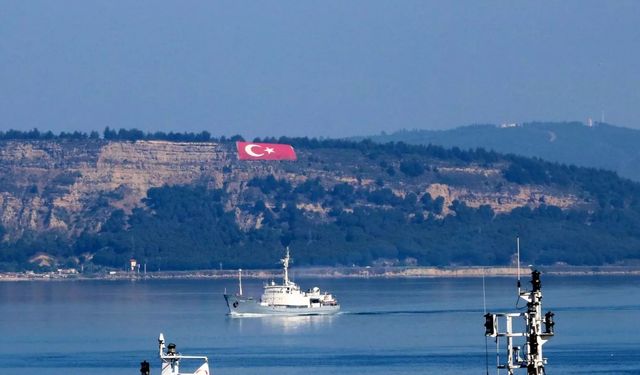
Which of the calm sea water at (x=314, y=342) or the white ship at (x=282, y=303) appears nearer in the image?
the calm sea water at (x=314, y=342)

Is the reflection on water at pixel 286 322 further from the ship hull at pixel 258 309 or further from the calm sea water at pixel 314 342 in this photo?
the ship hull at pixel 258 309

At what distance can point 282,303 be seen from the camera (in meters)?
190

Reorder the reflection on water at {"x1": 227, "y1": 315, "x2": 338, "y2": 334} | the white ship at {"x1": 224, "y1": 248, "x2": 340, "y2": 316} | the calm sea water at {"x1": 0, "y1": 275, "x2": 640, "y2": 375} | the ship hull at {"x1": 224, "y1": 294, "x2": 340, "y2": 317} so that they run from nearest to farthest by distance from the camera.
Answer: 1. the calm sea water at {"x1": 0, "y1": 275, "x2": 640, "y2": 375}
2. the reflection on water at {"x1": 227, "y1": 315, "x2": 338, "y2": 334}
3. the ship hull at {"x1": 224, "y1": 294, "x2": 340, "y2": 317}
4. the white ship at {"x1": 224, "y1": 248, "x2": 340, "y2": 316}

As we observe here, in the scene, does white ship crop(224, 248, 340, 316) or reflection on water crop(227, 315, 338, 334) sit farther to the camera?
white ship crop(224, 248, 340, 316)

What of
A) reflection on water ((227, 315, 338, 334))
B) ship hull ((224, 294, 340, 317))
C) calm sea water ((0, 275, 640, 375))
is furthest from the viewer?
ship hull ((224, 294, 340, 317))

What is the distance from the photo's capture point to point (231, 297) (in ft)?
619

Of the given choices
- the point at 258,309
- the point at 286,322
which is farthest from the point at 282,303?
the point at 286,322

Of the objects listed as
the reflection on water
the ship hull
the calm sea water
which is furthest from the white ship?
the calm sea water

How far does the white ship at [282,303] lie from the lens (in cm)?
18938

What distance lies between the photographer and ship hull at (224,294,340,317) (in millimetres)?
188875

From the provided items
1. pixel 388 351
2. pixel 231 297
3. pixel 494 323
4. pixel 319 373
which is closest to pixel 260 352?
pixel 388 351

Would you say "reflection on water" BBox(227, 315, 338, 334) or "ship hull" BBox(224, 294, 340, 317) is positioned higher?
"ship hull" BBox(224, 294, 340, 317)

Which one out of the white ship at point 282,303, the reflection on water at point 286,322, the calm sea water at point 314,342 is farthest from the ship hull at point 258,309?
the calm sea water at point 314,342

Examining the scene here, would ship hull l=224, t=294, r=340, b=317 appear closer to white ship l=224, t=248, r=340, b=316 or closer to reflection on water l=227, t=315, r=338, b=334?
white ship l=224, t=248, r=340, b=316
